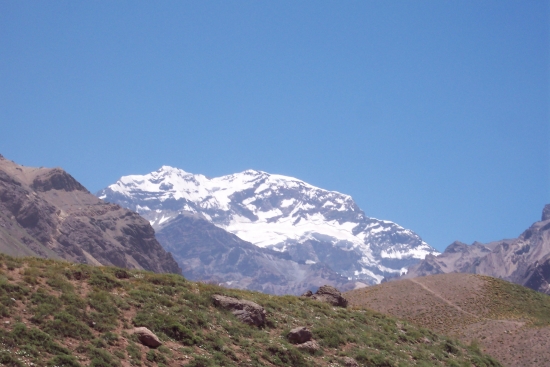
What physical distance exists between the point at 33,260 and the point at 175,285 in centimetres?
870

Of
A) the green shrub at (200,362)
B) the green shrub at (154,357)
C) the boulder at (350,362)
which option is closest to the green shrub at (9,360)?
the green shrub at (154,357)

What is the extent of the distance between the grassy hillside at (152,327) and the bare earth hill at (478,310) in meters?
16.2

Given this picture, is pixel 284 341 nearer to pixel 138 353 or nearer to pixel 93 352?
pixel 138 353

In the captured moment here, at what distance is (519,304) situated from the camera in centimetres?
7838

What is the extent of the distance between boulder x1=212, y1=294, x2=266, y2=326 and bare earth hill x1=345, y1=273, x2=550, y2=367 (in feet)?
96.6

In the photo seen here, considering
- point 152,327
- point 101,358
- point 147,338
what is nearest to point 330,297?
point 152,327

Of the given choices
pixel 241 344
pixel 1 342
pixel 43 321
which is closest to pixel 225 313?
pixel 241 344

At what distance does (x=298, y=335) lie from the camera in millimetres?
35031

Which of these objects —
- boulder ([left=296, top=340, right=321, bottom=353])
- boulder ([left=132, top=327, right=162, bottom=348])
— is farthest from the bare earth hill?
boulder ([left=132, top=327, right=162, bottom=348])

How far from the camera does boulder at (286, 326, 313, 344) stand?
115ft

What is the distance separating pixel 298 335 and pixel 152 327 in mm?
9044

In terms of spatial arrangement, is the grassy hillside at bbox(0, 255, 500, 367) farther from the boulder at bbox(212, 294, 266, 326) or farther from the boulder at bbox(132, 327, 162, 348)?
the boulder at bbox(212, 294, 266, 326)

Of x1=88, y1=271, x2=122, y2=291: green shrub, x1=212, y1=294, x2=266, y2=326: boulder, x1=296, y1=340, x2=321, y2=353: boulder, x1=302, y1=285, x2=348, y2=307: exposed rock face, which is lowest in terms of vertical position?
x1=296, y1=340, x2=321, y2=353: boulder

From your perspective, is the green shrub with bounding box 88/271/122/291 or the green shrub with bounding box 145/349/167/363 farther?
the green shrub with bounding box 88/271/122/291
